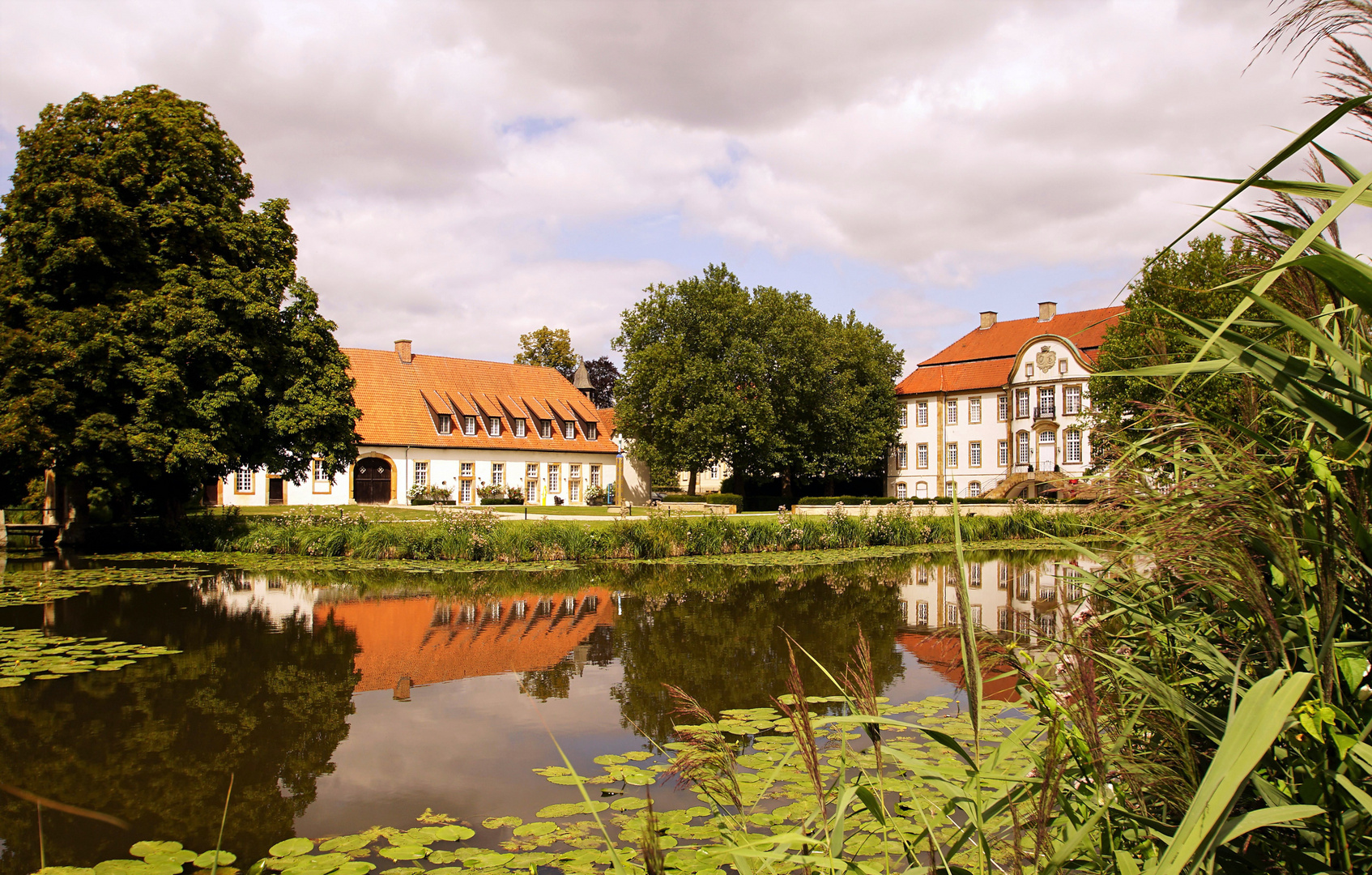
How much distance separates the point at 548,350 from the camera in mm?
59781

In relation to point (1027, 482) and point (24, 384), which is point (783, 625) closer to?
point (24, 384)

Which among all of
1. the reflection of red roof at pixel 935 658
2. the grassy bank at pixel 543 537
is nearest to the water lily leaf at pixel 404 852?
the reflection of red roof at pixel 935 658

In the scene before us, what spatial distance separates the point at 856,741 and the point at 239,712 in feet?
16.3

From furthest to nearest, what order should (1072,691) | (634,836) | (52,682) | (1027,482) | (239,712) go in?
1. (1027,482)
2. (52,682)
3. (239,712)
4. (634,836)
5. (1072,691)

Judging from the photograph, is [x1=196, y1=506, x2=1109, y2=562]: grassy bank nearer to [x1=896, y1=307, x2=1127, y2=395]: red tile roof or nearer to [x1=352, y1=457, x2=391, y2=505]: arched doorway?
[x1=352, y1=457, x2=391, y2=505]: arched doorway

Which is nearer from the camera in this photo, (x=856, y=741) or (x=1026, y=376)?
(x=856, y=741)

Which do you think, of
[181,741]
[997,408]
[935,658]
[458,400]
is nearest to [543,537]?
[935,658]

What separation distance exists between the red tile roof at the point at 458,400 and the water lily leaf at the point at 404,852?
38.1m

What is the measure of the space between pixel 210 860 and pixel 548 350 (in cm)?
5638

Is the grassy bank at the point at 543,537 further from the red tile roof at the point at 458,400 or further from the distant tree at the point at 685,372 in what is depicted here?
the red tile roof at the point at 458,400

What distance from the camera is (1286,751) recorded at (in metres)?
2.10

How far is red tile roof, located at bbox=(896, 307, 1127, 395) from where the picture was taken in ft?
162

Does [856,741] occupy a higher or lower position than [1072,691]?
lower

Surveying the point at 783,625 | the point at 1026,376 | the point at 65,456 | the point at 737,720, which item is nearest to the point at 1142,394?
the point at 1026,376
